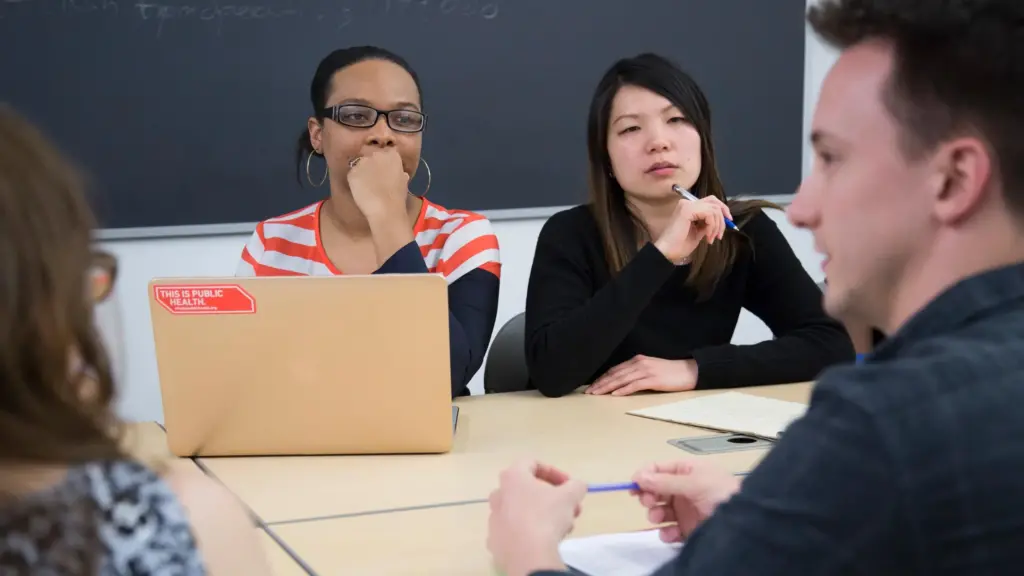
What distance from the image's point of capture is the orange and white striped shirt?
2.13m

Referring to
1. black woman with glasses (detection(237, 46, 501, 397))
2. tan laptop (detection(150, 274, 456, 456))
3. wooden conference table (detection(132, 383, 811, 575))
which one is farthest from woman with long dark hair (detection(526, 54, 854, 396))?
tan laptop (detection(150, 274, 456, 456))

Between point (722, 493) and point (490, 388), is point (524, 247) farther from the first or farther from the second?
point (722, 493)

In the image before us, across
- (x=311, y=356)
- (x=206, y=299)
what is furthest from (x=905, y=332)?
(x=206, y=299)

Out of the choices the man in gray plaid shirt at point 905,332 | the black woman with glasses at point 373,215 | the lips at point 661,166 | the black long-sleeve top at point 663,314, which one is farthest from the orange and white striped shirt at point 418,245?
the man in gray plaid shirt at point 905,332

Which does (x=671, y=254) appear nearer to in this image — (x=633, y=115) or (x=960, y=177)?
(x=633, y=115)

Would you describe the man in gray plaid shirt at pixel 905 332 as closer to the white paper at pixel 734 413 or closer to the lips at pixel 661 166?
the white paper at pixel 734 413

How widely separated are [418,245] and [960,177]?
56.8 inches

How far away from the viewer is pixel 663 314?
2182 mm

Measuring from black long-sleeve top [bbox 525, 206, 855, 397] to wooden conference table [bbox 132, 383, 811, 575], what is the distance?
0.14 metres

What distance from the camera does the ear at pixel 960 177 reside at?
2.57 feet

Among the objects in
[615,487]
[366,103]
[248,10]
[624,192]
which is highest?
[248,10]

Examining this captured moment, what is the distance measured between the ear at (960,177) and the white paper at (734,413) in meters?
0.81

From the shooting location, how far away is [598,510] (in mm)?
1243

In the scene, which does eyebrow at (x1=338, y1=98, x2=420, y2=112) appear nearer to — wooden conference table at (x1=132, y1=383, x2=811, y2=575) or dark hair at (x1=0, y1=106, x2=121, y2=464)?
wooden conference table at (x1=132, y1=383, x2=811, y2=575)
